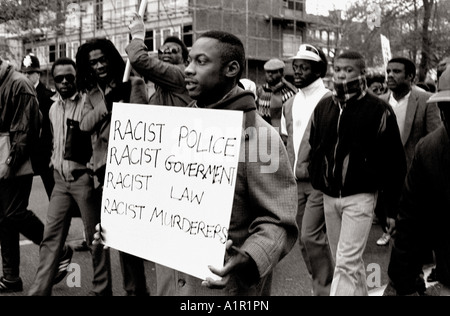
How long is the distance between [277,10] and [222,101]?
3708cm

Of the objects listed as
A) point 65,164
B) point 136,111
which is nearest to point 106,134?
point 65,164

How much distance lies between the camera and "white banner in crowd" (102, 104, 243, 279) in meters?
2.64

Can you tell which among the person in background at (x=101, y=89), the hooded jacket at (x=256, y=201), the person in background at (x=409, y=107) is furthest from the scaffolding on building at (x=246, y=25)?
the hooded jacket at (x=256, y=201)

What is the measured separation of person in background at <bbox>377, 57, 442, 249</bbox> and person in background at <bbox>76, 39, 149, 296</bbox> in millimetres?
2693

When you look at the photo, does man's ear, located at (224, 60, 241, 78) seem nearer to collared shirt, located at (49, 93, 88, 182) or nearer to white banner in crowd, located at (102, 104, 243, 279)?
white banner in crowd, located at (102, 104, 243, 279)

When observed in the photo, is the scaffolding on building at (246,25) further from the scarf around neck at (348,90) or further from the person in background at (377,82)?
the scarf around neck at (348,90)

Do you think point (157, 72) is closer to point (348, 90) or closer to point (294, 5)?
point (348, 90)

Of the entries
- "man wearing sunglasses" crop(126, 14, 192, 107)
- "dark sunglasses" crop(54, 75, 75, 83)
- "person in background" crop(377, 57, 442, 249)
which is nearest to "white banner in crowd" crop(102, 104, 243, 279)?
"man wearing sunglasses" crop(126, 14, 192, 107)

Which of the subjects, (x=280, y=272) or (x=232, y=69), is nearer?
(x=232, y=69)

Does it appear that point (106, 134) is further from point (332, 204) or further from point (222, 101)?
point (222, 101)

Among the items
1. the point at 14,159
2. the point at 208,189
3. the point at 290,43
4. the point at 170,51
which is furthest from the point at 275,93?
the point at 290,43

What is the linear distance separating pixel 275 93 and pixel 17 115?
412 centimetres

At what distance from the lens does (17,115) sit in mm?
5969

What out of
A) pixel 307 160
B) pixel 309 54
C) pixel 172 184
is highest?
pixel 309 54
